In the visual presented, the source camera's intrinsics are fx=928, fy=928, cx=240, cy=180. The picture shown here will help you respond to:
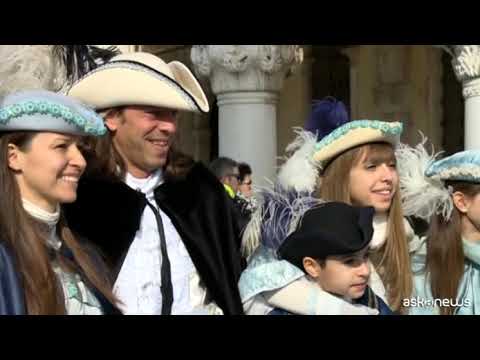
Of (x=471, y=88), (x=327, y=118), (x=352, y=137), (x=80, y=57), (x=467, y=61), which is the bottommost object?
(x=352, y=137)

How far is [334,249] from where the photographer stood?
2482 mm

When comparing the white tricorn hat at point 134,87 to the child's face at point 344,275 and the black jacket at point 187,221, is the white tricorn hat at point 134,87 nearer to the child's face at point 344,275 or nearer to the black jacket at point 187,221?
the black jacket at point 187,221

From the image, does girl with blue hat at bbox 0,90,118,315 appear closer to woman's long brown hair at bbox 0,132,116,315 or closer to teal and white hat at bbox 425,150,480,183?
woman's long brown hair at bbox 0,132,116,315

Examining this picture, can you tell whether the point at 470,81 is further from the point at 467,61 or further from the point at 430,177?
the point at 430,177

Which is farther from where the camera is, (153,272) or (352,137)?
(352,137)

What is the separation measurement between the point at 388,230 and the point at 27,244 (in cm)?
118

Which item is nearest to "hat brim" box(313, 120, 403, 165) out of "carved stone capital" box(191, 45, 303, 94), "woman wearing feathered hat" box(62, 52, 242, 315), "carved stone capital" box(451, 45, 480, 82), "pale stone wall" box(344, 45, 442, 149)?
"woman wearing feathered hat" box(62, 52, 242, 315)

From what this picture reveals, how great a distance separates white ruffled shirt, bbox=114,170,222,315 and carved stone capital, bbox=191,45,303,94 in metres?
3.22

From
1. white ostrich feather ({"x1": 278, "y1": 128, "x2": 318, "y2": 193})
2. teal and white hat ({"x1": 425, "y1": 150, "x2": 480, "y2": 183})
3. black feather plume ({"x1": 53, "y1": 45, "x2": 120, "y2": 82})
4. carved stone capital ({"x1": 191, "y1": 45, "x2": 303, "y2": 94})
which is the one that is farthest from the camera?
carved stone capital ({"x1": 191, "y1": 45, "x2": 303, "y2": 94})

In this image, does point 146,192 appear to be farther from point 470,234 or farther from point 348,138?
point 470,234

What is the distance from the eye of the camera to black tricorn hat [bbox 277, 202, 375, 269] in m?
2.49

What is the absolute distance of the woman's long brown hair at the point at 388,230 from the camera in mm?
2814

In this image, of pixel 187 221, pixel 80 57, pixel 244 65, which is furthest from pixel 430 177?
pixel 244 65
